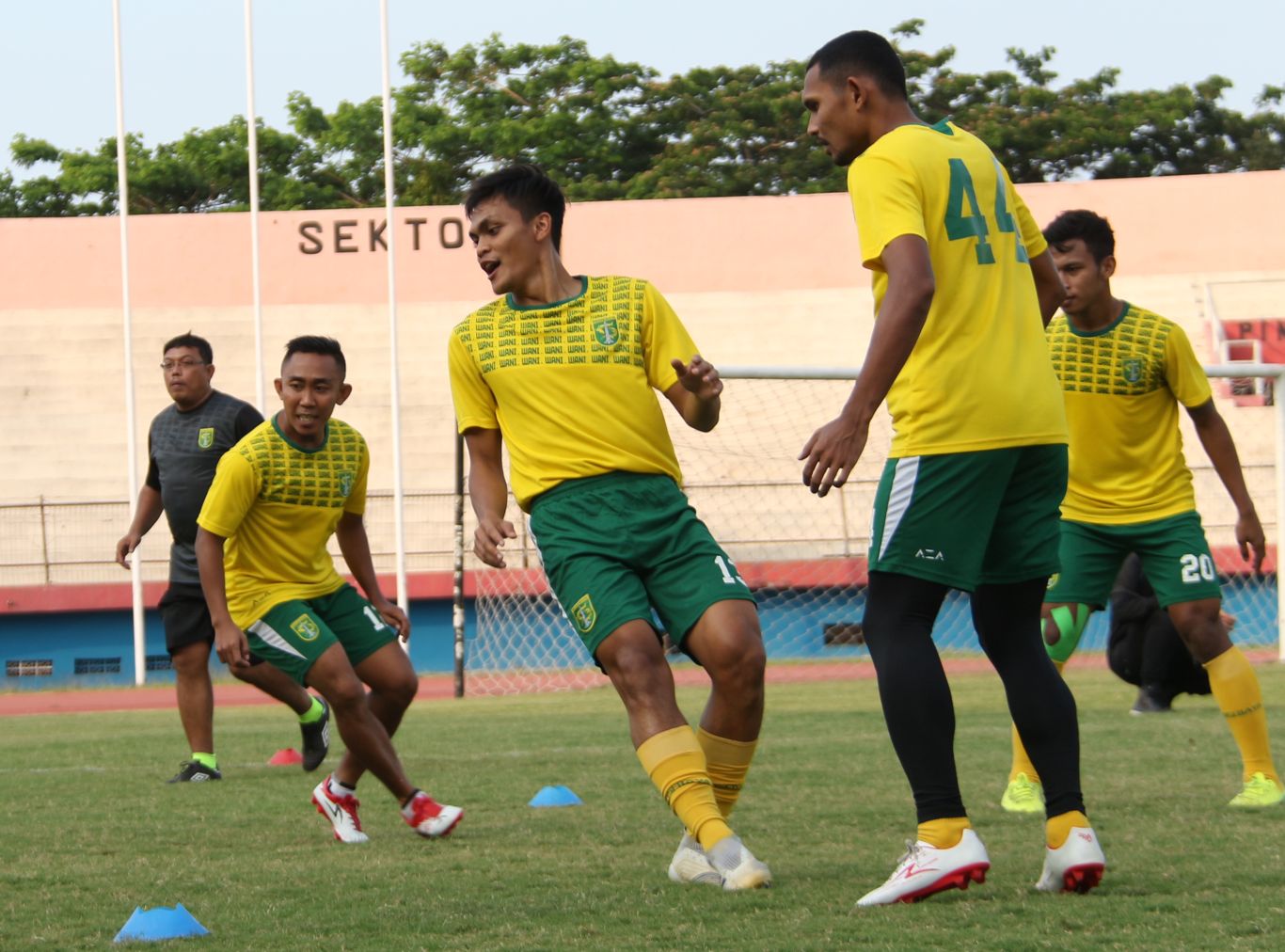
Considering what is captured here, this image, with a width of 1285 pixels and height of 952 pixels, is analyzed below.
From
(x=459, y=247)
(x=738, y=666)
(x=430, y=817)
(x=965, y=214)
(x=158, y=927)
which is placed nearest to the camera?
(x=158, y=927)

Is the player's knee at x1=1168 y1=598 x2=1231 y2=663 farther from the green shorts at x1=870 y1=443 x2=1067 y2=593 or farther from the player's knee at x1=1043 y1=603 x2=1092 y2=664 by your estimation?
the green shorts at x1=870 y1=443 x2=1067 y2=593

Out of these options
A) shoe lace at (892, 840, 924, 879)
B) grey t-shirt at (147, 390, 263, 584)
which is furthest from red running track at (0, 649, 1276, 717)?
shoe lace at (892, 840, 924, 879)

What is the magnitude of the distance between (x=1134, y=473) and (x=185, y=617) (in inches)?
190

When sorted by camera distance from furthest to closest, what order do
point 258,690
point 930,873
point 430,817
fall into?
point 258,690
point 430,817
point 930,873

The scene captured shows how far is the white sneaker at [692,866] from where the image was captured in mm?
4437

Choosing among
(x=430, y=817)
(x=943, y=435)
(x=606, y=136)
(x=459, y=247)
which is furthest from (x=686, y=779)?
(x=606, y=136)

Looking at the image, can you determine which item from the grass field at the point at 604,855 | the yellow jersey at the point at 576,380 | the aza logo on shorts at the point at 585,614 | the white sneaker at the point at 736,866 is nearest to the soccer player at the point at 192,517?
the grass field at the point at 604,855

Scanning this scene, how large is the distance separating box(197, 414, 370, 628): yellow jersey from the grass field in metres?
0.84

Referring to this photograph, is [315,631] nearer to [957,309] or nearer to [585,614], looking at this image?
[585,614]

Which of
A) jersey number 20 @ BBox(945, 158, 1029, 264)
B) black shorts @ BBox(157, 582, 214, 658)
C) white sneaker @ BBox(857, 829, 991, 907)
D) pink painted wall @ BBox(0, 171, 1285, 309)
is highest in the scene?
pink painted wall @ BBox(0, 171, 1285, 309)

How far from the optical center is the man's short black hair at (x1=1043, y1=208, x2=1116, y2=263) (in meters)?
6.14

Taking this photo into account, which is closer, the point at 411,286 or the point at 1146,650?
the point at 1146,650

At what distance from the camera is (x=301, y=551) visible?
6.63 m

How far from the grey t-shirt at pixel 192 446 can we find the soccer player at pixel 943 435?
199 inches
